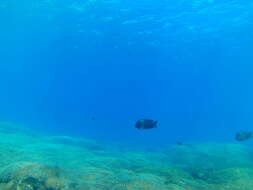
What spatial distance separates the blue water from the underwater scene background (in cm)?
17

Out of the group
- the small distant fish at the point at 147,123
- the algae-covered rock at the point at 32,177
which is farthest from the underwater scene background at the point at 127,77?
the small distant fish at the point at 147,123

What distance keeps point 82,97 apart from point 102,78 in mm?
43390

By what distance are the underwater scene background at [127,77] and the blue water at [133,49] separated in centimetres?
17

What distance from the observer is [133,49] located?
50.5 metres

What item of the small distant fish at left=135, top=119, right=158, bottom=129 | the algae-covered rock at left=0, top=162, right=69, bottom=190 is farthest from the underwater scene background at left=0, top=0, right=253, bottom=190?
the small distant fish at left=135, top=119, right=158, bottom=129

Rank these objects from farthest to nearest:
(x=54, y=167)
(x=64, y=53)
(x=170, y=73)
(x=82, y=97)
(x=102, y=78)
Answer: (x=82, y=97), (x=102, y=78), (x=170, y=73), (x=64, y=53), (x=54, y=167)

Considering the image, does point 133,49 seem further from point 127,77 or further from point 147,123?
point 147,123

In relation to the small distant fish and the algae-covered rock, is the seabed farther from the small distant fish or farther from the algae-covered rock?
the small distant fish

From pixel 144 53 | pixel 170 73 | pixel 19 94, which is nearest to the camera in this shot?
pixel 144 53

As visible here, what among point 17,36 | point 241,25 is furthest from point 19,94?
point 241,25

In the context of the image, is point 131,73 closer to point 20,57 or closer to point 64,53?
point 64,53

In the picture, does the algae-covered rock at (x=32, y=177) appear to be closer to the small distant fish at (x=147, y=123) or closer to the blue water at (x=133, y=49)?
the small distant fish at (x=147, y=123)

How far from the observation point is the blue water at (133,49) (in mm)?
32031

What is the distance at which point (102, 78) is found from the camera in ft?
281
